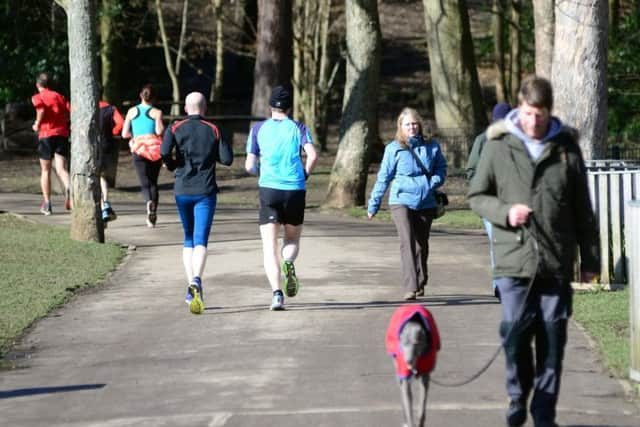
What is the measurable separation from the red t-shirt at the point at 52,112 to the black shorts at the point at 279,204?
860cm

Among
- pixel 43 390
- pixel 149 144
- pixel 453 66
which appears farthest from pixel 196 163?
pixel 453 66

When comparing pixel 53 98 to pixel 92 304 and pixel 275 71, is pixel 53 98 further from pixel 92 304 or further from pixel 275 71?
pixel 275 71

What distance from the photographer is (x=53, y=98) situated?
19188mm

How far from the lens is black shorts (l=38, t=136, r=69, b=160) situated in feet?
63.7

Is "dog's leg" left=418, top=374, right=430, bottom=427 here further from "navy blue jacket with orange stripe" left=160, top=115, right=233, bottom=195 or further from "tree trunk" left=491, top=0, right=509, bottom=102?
"tree trunk" left=491, top=0, right=509, bottom=102

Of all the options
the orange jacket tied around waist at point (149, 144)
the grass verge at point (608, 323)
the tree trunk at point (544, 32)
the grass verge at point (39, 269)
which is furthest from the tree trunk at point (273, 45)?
the grass verge at point (608, 323)

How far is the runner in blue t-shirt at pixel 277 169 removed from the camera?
11.3 metres

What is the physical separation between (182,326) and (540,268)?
4.64 m

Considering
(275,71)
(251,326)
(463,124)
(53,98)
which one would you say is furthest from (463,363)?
(275,71)

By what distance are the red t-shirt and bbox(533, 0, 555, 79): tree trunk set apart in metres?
6.93

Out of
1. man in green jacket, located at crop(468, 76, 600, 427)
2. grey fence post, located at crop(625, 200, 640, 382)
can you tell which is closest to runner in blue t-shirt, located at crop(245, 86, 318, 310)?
grey fence post, located at crop(625, 200, 640, 382)

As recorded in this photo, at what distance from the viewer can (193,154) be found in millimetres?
11422

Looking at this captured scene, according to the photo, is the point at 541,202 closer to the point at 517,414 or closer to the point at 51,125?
the point at 517,414

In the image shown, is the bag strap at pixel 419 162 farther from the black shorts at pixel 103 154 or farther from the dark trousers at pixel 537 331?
the black shorts at pixel 103 154
